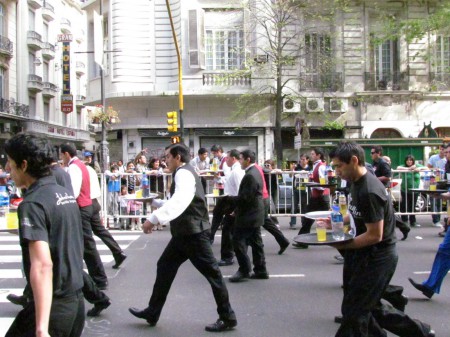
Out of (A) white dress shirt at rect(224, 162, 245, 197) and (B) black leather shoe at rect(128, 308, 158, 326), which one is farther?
(A) white dress shirt at rect(224, 162, 245, 197)

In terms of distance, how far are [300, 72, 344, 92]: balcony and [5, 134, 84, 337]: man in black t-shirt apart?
24.5m

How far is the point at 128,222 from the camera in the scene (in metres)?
14.1

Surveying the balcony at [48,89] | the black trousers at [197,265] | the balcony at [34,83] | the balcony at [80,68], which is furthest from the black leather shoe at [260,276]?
Answer: the balcony at [80,68]

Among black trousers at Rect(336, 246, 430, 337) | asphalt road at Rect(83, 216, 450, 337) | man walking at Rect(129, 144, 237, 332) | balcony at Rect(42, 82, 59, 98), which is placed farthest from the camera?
balcony at Rect(42, 82, 59, 98)

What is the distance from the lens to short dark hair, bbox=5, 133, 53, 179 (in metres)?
3.14

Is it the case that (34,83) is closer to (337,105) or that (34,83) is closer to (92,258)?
(337,105)

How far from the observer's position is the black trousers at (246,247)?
7754 mm

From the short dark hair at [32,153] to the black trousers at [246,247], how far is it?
4791mm

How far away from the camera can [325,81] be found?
2703cm

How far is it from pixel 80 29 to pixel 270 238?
151 feet

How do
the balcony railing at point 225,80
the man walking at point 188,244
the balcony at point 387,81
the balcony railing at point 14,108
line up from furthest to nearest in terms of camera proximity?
the balcony railing at point 14,108, the balcony at point 387,81, the balcony railing at point 225,80, the man walking at point 188,244

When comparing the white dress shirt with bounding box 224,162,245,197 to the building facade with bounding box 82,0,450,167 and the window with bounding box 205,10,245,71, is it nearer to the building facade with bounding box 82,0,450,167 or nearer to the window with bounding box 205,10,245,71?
the building facade with bounding box 82,0,450,167

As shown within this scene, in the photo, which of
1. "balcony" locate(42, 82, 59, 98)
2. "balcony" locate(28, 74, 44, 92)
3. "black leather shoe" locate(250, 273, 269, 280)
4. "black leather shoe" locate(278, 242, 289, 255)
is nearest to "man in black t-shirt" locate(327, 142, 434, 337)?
"black leather shoe" locate(250, 273, 269, 280)

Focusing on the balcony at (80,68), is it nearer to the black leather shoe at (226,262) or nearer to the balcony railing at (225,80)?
the balcony railing at (225,80)
